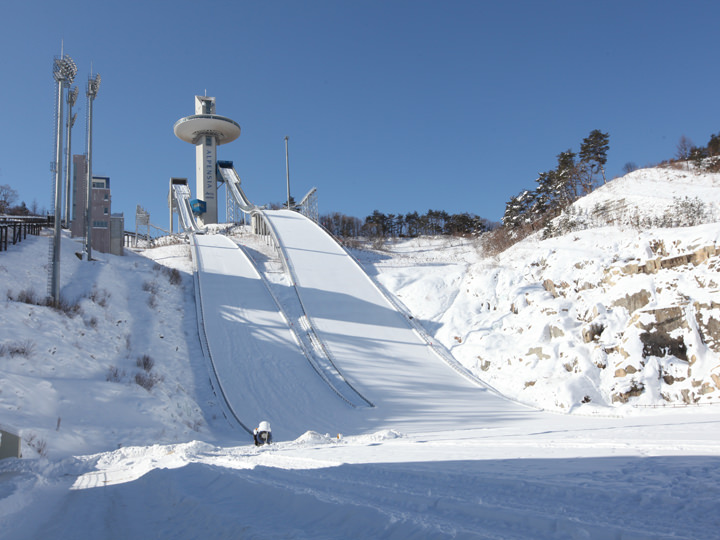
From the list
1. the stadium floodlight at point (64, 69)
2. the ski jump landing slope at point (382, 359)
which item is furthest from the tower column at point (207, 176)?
the stadium floodlight at point (64, 69)

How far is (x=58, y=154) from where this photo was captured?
528 inches

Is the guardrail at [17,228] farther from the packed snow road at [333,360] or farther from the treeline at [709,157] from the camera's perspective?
the treeline at [709,157]

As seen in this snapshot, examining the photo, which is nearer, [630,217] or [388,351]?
[388,351]

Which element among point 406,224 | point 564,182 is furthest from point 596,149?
point 406,224

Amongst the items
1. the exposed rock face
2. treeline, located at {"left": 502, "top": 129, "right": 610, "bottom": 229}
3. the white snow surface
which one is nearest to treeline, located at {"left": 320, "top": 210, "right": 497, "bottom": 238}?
treeline, located at {"left": 502, "top": 129, "right": 610, "bottom": 229}

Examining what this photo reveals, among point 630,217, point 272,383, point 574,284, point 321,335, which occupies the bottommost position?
point 272,383

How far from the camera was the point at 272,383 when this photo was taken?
13.3 metres

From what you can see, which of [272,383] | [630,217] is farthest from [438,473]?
[630,217]

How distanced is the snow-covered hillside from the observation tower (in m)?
35.4

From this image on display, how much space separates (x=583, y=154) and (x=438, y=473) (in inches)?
1407

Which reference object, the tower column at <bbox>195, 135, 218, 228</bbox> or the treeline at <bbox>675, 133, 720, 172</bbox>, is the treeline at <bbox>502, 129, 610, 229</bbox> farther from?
the tower column at <bbox>195, 135, 218, 228</bbox>

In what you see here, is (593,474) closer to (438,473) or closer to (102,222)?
(438,473)

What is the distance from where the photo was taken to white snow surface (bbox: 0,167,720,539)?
363 cm

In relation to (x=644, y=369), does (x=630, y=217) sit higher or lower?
higher
